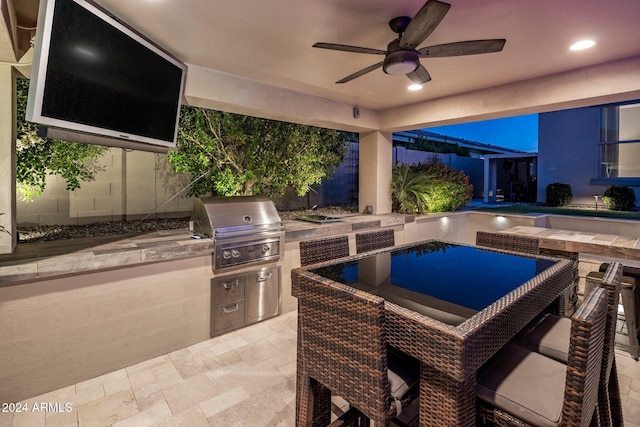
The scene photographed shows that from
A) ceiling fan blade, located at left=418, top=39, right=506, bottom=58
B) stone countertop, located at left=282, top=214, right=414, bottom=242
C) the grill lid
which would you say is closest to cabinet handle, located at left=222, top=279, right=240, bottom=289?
the grill lid

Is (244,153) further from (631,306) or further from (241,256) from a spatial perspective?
(631,306)

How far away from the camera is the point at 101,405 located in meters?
2.21

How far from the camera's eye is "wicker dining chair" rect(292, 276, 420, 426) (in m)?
1.30

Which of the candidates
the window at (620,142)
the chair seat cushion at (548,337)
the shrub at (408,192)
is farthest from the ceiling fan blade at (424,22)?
the window at (620,142)

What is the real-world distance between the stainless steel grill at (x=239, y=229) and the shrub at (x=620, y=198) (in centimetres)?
958

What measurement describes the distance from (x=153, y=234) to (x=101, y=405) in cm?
155

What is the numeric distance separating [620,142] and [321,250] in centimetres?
1067

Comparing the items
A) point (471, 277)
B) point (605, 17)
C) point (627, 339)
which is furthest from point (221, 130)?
point (627, 339)

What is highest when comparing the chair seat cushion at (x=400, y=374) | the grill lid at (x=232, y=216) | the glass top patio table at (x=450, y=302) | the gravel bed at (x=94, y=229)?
the grill lid at (x=232, y=216)

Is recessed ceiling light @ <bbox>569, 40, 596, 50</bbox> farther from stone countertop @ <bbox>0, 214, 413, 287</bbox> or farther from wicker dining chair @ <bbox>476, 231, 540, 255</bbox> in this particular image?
stone countertop @ <bbox>0, 214, 413, 287</bbox>

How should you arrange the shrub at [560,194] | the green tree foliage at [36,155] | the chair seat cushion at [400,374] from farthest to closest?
the shrub at [560,194] → the green tree foliage at [36,155] → the chair seat cushion at [400,374]

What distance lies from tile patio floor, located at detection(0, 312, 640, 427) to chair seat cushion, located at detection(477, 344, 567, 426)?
1.19m

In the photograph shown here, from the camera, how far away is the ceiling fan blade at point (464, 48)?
7.29ft

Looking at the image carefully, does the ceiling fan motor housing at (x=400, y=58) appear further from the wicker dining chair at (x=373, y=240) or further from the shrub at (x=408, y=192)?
the shrub at (x=408, y=192)
